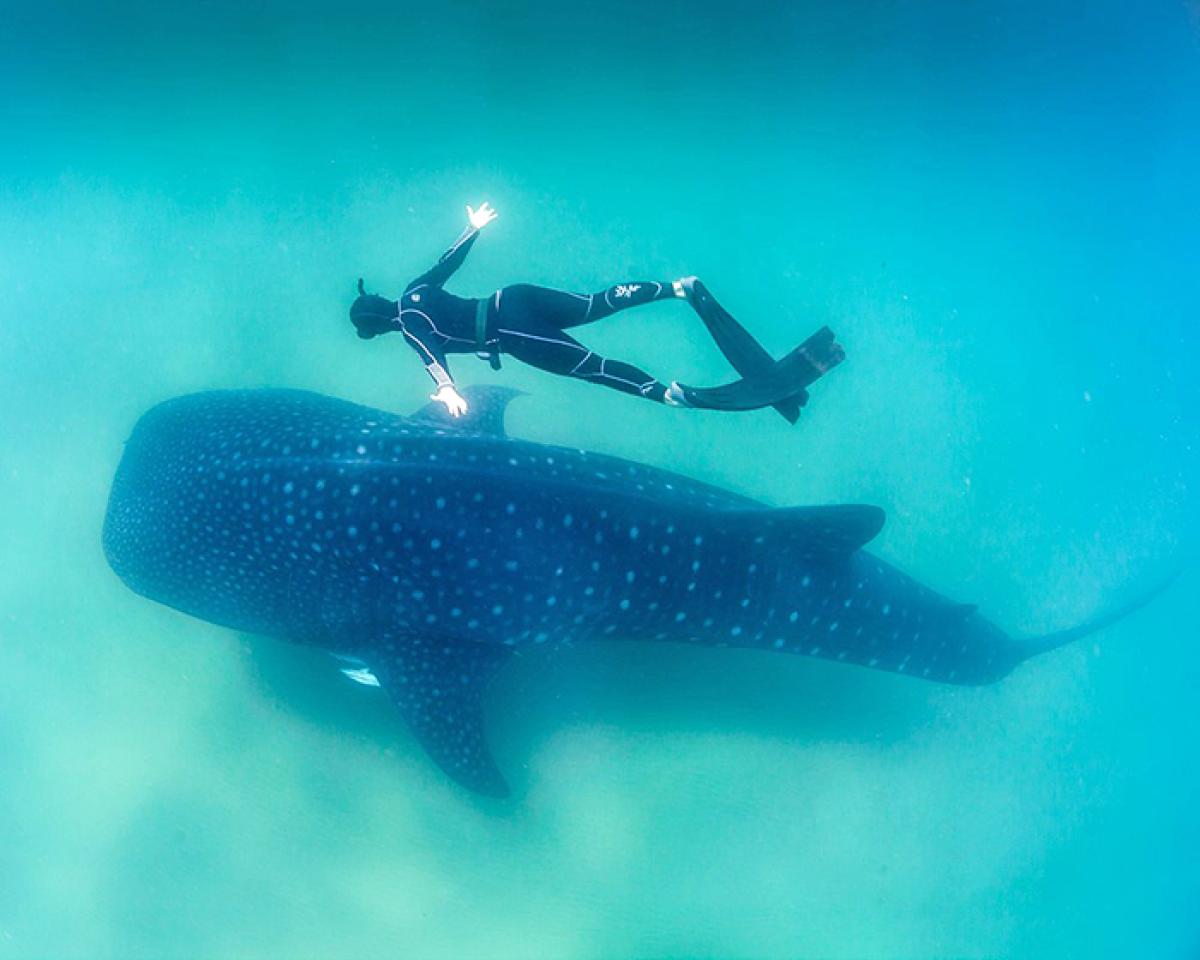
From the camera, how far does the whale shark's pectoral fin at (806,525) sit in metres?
4.97

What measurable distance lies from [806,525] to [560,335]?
2107 millimetres

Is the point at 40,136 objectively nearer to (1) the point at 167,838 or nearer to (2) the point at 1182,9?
(1) the point at 167,838

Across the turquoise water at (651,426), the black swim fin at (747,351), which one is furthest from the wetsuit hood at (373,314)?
the black swim fin at (747,351)

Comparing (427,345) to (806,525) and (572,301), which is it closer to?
(572,301)

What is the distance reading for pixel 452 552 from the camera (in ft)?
15.2

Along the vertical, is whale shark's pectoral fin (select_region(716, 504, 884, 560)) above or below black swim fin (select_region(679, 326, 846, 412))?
below

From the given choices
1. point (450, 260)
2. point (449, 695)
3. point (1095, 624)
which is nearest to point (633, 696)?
point (449, 695)

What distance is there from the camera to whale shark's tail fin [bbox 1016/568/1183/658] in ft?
21.2

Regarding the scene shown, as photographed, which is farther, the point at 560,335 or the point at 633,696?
the point at 633,696

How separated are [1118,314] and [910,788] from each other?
18.5 ft

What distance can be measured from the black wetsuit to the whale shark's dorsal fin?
0.57 meters

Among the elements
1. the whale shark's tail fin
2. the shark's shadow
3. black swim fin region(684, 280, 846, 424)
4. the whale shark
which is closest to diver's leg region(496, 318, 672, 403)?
black swim fin region(684, 280, 846, 424)

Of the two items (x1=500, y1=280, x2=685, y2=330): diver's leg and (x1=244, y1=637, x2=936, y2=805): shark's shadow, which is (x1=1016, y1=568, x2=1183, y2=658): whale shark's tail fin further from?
(x1=500, y1=280, x2=685, y2=330): diver's leg

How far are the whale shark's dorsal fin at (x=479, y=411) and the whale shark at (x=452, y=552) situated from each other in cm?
61
